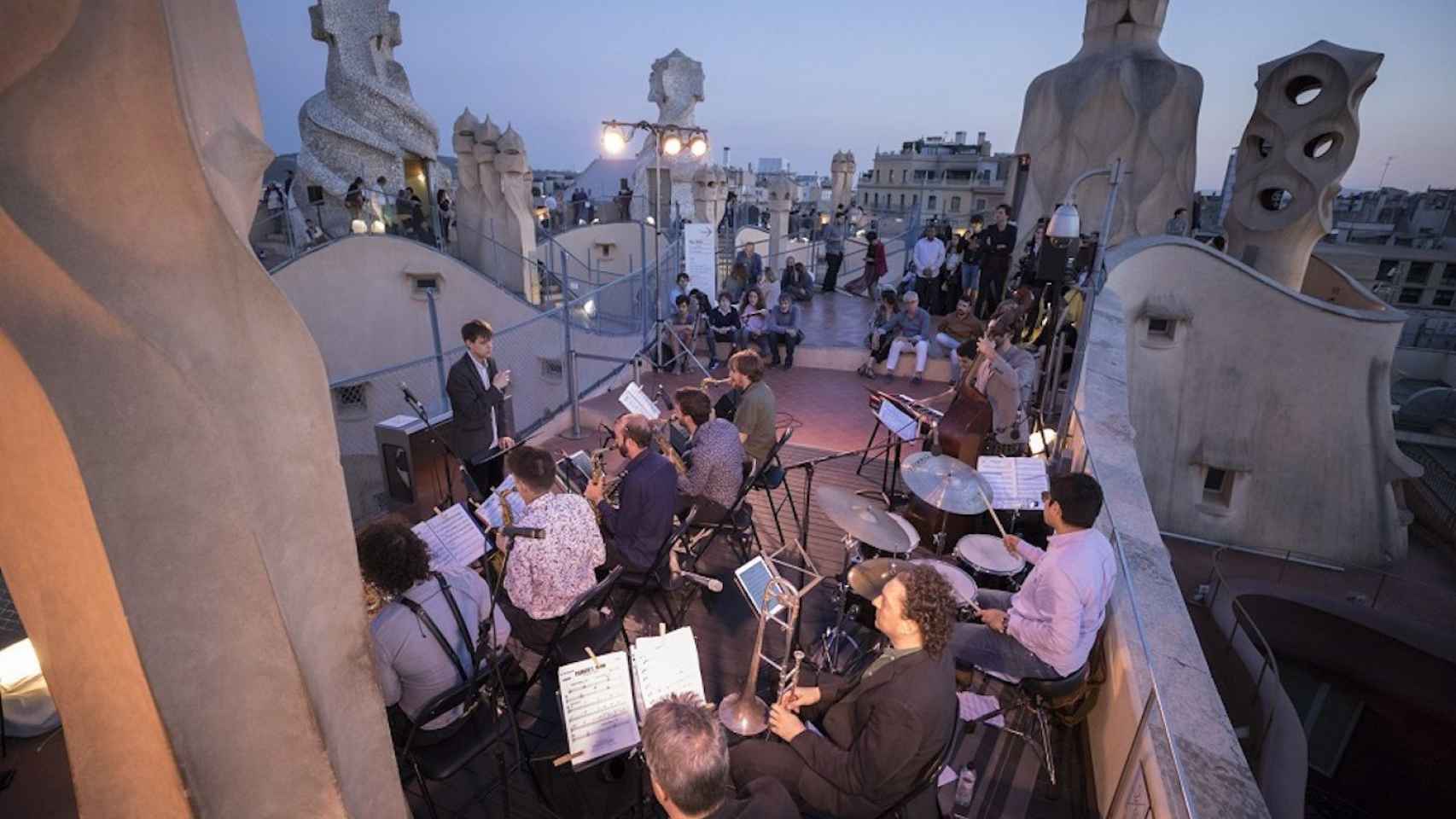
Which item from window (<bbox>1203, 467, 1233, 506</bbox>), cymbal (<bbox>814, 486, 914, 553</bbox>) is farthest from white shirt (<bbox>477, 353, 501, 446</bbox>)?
window (<bbox>1203, 467, 1233, 506</bbox>)

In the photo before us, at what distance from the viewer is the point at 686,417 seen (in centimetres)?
540

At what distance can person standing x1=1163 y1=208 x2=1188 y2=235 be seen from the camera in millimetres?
17203

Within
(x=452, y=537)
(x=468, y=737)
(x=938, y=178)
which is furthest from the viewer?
(x=938, y=178)

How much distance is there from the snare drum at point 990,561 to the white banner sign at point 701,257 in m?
9.21

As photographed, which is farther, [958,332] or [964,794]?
[958,332]

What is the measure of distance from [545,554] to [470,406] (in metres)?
2.60

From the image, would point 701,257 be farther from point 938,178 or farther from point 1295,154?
point 938,178

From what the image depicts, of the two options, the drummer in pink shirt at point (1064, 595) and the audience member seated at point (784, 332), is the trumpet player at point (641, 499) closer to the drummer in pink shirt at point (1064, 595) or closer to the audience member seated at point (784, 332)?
the drummer in pink shirt at point (1064, 595)

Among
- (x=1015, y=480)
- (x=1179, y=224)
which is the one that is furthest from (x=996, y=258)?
(x=1015, y=480)

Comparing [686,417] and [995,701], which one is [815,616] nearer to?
[995,701]

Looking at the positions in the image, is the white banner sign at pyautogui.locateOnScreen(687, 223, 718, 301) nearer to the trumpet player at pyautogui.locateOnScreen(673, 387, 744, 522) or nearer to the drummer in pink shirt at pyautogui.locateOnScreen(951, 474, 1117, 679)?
the trumpet player at pyautogui.locateOnScreen(673, 387, 744, 522)

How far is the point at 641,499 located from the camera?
4.29 meters

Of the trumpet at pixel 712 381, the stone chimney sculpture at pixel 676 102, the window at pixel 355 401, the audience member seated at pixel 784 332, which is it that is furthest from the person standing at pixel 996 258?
the stone chimney sculpture at pixel 676 102

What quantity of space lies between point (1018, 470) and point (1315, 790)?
16.4 m
